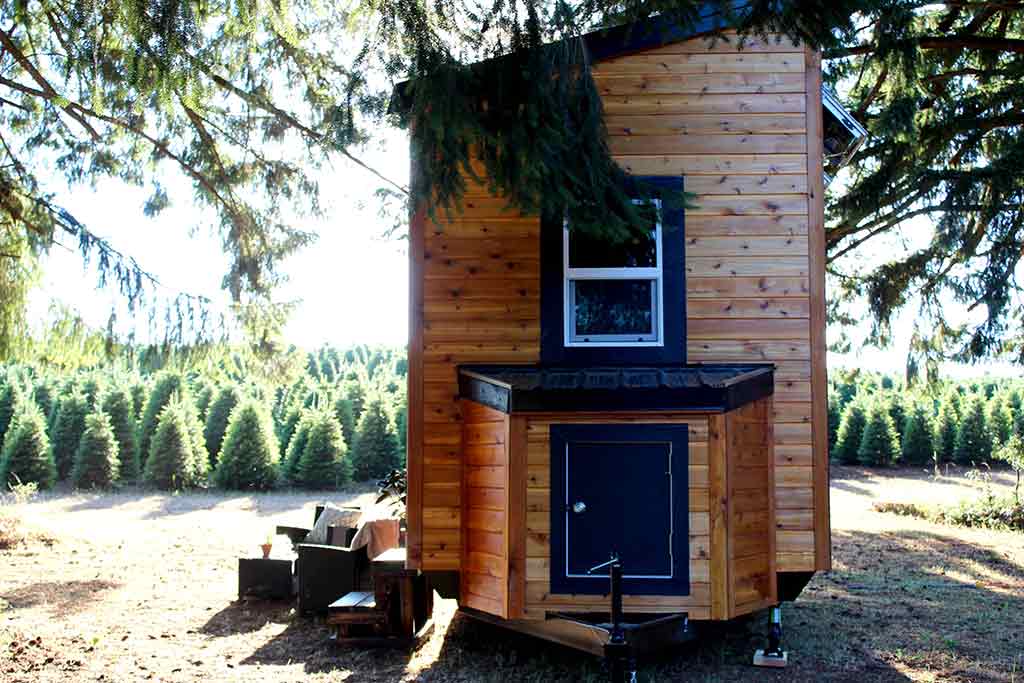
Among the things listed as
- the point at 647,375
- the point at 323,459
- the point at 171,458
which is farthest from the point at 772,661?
the point at 171,458

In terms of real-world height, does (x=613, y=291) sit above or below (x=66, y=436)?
above

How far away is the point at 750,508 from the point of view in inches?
255

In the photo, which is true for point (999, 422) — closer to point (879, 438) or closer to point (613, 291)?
point (879, 438)

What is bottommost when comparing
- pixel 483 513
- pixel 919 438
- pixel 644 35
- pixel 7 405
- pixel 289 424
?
pixel 919 438

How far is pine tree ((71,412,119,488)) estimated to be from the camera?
20703mm

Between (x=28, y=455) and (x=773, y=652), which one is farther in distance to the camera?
(x=28, y=455)

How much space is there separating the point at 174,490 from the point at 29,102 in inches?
511

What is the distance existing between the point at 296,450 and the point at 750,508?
16978 millimetres

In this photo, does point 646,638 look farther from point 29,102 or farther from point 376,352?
point 376,352

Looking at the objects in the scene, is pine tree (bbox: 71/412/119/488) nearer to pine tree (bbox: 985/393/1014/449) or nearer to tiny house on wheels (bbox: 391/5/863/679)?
tiny house on wheels (bbox: 391/5/863/679)

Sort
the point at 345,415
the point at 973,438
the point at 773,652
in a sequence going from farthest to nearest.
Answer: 1. the point at 973,438
2. the point at 345,415
3. the point at 773,652

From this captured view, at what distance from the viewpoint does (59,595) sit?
9.53m

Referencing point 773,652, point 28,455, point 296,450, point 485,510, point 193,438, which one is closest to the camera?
point 485,510

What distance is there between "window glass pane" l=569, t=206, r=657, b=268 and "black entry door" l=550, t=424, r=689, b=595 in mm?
1384
